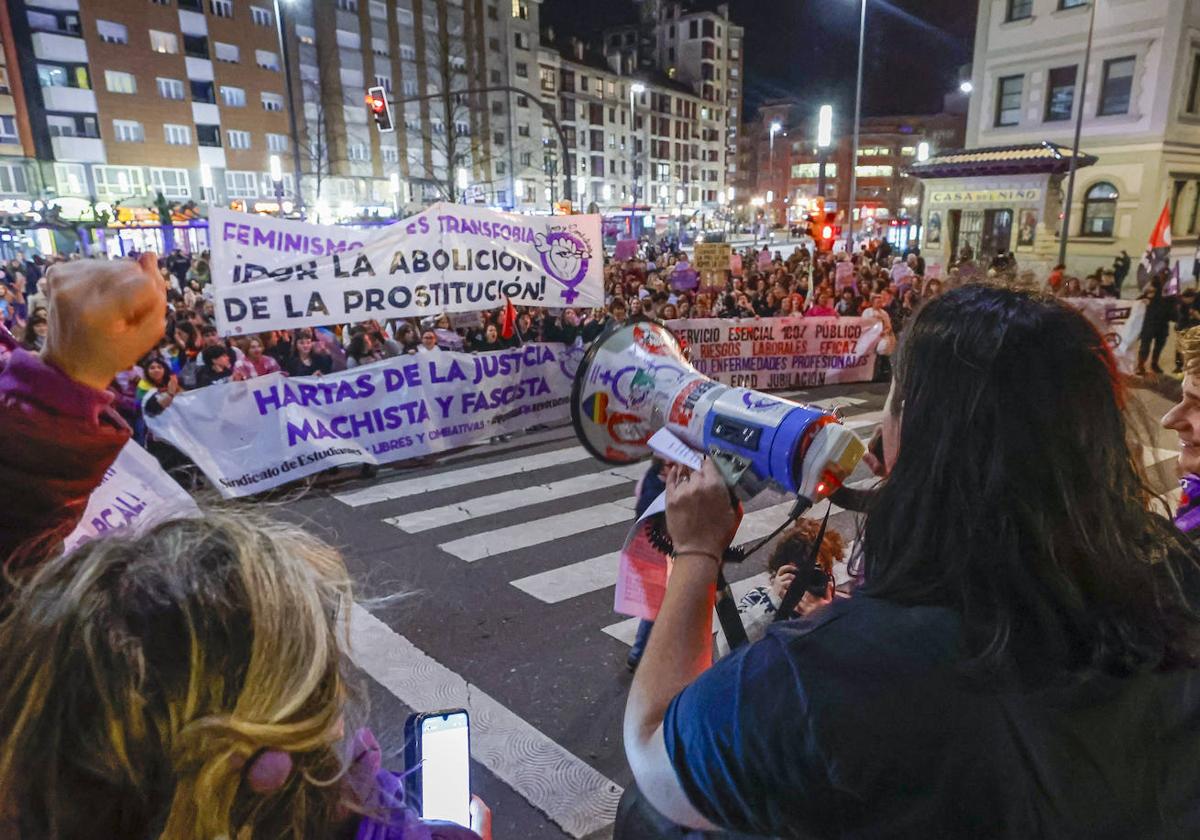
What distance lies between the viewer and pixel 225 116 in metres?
48.4

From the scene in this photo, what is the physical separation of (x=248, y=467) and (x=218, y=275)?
1.87 metres

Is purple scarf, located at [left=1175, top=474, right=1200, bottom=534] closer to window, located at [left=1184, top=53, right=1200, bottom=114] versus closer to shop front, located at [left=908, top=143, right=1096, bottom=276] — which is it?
shop front, located at [left=908, top=143, right=1096, bottom=276]

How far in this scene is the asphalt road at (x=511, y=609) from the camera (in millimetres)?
3547

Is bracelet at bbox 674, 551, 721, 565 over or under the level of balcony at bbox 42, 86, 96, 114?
under

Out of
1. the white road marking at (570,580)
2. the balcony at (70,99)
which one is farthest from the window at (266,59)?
the white road marking at (570,580)

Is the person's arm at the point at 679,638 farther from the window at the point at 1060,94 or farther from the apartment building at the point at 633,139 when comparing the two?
the apartment building at the point at 633,139

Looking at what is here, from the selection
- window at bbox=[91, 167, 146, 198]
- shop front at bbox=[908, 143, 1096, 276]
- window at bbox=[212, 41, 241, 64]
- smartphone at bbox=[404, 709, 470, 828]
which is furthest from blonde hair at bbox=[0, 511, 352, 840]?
window at bbox=[212, 41, 241, 64]

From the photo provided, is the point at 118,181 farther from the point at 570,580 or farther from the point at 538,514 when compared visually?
the point at 570,580

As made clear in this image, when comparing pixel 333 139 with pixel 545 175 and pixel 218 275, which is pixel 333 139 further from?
pixel 218 275

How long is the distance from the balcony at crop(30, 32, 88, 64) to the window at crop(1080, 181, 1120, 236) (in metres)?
49.8

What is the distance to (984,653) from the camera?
0.95m

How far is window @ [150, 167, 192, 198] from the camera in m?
46.1

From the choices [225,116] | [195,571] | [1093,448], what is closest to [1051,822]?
[1093,448]

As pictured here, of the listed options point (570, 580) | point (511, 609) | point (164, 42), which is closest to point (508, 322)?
point (570, 580)
